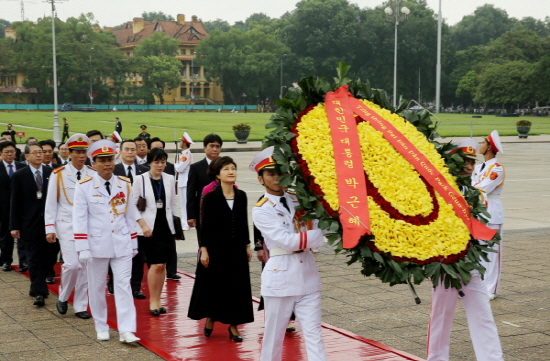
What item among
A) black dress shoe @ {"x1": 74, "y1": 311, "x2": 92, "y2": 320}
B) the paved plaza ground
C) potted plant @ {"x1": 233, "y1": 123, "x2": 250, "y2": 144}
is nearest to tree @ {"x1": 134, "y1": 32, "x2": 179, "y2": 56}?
potted plant @ {"x1": 233, "y1": 123, "x2": 250, "y2": 144}

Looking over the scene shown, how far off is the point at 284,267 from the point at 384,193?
0.85 metres

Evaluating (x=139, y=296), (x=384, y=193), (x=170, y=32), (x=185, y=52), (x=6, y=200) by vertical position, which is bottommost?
(x=139, y=296)

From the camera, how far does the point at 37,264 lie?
25.0 ft

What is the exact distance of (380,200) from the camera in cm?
433

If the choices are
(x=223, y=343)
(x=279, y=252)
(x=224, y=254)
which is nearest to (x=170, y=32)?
(x=224, y=254)

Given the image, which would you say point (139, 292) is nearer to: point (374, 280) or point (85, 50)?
point (374, 280)

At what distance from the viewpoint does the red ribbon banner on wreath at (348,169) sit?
4.13m

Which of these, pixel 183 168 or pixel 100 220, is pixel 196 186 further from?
pixel 183 168

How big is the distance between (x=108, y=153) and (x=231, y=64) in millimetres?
93922

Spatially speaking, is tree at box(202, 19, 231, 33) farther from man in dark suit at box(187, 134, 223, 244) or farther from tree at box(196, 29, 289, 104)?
man in dark suit at box(187, 134, 223, 244)

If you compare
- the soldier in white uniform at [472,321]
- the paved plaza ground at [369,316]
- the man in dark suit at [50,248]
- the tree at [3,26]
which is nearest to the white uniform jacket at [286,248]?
the soldier in white uniform at [472,321]

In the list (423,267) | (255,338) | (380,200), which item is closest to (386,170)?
(380,200)

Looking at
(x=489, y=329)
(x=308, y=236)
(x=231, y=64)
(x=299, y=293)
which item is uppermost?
(x=231, y=64)

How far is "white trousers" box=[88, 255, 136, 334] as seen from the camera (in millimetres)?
6145
